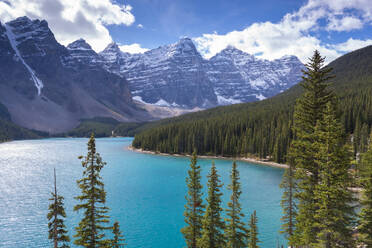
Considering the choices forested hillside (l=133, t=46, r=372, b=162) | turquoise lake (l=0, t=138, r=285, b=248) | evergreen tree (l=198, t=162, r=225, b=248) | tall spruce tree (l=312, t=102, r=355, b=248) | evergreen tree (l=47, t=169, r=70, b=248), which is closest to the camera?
tall spruce tree (l=312, t=102, r=355, b=248)

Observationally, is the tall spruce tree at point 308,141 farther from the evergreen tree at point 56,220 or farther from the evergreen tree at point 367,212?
the evergreen tree at point 56,220

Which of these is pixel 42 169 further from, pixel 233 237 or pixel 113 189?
pixel 233 237

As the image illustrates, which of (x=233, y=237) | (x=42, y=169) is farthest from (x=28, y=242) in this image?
(x=42, y=169)

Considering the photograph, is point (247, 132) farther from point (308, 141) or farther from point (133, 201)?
point (308, 141)

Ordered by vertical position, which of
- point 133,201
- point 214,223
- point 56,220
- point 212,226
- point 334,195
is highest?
point 334,195

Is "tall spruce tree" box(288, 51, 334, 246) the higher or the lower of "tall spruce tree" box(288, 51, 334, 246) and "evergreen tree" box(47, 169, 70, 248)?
the higher

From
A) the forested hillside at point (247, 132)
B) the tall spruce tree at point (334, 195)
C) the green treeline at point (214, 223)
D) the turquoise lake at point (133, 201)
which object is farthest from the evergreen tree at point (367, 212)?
the forested hillside at point (247, 132)

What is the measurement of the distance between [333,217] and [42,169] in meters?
89.8

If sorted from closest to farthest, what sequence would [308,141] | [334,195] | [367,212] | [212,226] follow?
[334,195] < [367,212] < [308,141] < [212,226]

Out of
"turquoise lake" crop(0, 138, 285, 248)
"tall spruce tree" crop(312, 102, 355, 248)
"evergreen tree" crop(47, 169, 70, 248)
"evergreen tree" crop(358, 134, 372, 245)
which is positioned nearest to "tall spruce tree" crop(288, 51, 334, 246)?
"tall spruce tree" crop(312, 102, 355, 248)

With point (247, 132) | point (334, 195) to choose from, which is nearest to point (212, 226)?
point (334, 195)

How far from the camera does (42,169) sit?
3351 inches

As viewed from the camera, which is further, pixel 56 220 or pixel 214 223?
pixel 214 223

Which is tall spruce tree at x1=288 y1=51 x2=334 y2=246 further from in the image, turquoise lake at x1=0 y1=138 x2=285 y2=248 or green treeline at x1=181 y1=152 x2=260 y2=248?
turquoise lake at x1=0 y1=138 x2=285 y2=248
